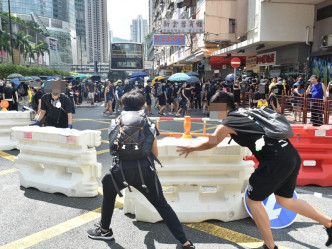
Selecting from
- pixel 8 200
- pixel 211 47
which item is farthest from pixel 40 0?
pixel 8 200

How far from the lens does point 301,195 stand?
14.4ft

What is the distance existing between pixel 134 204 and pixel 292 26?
47.3ft

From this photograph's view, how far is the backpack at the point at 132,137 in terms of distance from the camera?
8.91 ft

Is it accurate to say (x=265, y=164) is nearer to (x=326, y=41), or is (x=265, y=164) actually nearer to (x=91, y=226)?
(x=91, y=226)

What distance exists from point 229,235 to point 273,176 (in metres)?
0.98

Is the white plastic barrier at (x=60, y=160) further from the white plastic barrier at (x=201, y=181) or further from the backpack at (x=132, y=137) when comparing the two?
the backpack at (x=132, y=137)

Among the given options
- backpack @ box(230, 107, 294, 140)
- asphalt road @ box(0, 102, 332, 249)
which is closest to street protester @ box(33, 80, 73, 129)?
asphalt road @ box(0, 102, 332, 249)

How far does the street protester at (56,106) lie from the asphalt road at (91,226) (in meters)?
1.48

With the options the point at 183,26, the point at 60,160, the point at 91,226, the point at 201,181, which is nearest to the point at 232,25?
the point at 183,26

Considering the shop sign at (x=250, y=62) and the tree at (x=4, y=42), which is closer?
the shop sign at (x=250, y=62)

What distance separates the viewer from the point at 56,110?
17.4 feet

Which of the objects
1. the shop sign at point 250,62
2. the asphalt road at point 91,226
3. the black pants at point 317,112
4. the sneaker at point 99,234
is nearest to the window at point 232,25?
the shop sign at point 250,62

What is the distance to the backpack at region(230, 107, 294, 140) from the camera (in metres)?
2.55

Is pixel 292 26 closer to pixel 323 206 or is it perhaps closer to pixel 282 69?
pixel 282 69
